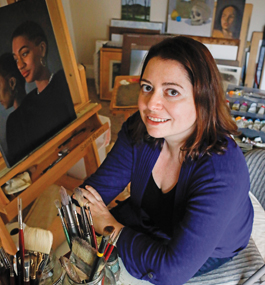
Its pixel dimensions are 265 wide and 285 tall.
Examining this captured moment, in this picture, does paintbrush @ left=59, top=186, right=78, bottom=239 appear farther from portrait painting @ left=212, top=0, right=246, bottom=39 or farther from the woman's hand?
portrait painting @ left=212, top=0, right=246, bottom=39

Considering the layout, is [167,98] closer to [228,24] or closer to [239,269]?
[239,269]

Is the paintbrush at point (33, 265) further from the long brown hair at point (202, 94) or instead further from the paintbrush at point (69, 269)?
the long brown hair at point (202, 94)

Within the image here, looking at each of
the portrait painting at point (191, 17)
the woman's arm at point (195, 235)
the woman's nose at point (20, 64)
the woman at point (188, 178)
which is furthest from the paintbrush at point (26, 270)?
the portrait painting at point (191, 17)

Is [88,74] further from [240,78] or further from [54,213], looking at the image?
[54,213]

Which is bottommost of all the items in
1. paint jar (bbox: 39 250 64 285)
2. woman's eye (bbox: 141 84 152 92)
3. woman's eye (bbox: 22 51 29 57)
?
paint jar (bbox: 39 250 64 285)

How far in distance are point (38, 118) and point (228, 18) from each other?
8.98 ft

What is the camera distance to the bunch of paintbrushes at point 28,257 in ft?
1.90

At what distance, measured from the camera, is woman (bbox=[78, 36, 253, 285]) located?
0.85 meters

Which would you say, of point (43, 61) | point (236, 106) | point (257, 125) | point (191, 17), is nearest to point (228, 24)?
point (191, 17)

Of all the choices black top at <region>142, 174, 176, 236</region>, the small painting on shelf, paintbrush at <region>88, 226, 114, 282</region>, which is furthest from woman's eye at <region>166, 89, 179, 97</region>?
the small painting on shelf

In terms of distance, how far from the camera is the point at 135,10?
3.42m

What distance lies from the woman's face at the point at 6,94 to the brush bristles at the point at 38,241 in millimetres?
718

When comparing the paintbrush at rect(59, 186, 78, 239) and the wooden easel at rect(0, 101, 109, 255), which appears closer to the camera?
the paintbrush at rect(59, 186, 78, 239)

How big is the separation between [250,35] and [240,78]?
19.1 inches
